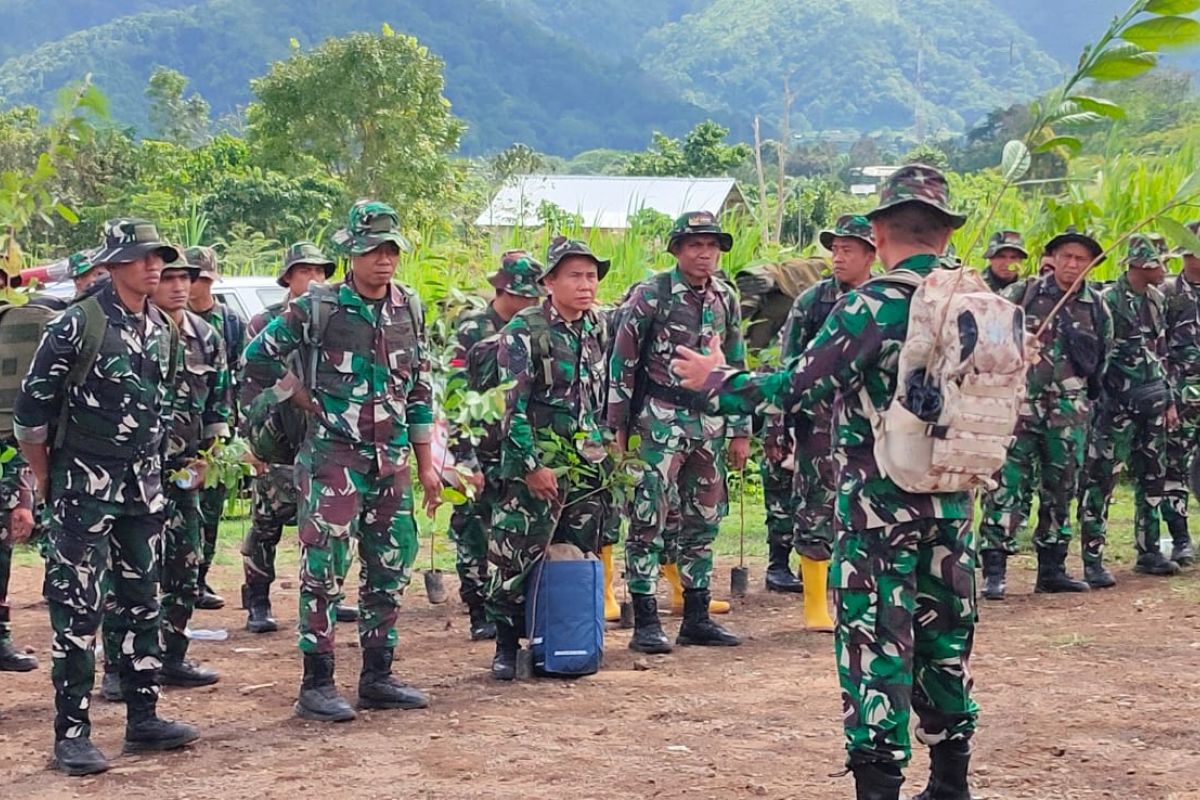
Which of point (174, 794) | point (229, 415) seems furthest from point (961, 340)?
point (229, 415)

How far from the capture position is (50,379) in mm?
5891

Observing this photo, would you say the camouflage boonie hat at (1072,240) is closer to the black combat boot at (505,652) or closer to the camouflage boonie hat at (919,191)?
the black combat boot at (505,652)

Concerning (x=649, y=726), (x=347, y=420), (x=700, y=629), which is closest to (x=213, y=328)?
(x=347, y=420)

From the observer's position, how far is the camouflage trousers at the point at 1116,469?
9977mm

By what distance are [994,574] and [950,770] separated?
453cm

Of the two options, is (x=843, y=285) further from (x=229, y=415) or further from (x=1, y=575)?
(x=1, y=575)

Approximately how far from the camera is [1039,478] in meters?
9.52

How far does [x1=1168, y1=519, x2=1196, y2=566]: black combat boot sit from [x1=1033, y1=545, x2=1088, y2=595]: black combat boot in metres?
1.17

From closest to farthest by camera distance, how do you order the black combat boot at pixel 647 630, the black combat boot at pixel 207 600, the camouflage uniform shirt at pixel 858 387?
the camouflage uniform shirt at pixel 858 387
the black combat boot at pixel 647 630
the black combat boot at pixel 207 600

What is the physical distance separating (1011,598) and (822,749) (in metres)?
3.83

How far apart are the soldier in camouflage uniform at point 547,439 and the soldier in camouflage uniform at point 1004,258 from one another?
12.0ft

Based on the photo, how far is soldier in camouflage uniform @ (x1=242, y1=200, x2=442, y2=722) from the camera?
6.59m

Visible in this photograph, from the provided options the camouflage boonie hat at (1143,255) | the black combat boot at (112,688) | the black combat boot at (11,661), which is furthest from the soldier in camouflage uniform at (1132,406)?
the black combat boot at (11,661)

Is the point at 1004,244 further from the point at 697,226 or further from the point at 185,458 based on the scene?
the point at 185,458
